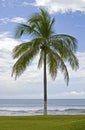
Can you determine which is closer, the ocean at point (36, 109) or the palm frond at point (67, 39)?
the palm frond at point (67, 39)

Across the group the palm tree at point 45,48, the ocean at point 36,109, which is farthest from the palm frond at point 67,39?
the ocean at point 36,109

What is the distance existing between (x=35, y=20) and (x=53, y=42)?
6.86ft

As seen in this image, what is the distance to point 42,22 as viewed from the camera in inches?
1204

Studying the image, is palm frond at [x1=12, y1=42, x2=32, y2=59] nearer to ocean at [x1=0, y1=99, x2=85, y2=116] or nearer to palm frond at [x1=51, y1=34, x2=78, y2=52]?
palm frond at [x1=51, y1=34, x2=78, y2=52]

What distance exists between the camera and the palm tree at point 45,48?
97.4 ft

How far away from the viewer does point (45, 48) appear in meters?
30.1

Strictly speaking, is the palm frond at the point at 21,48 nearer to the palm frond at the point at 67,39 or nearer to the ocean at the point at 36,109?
the palm frond at the point at 67,39

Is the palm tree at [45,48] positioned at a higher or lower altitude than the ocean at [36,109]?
higher

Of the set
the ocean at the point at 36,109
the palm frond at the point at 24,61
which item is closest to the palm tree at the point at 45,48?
the palm frond at the point at 24,61

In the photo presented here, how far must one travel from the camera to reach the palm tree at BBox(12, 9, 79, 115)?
2969 centimetres

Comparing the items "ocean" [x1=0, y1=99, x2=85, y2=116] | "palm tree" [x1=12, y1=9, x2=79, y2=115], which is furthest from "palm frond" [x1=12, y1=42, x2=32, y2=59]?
"ocean" [x1=0, y1=99, x2=85, y2=116]
